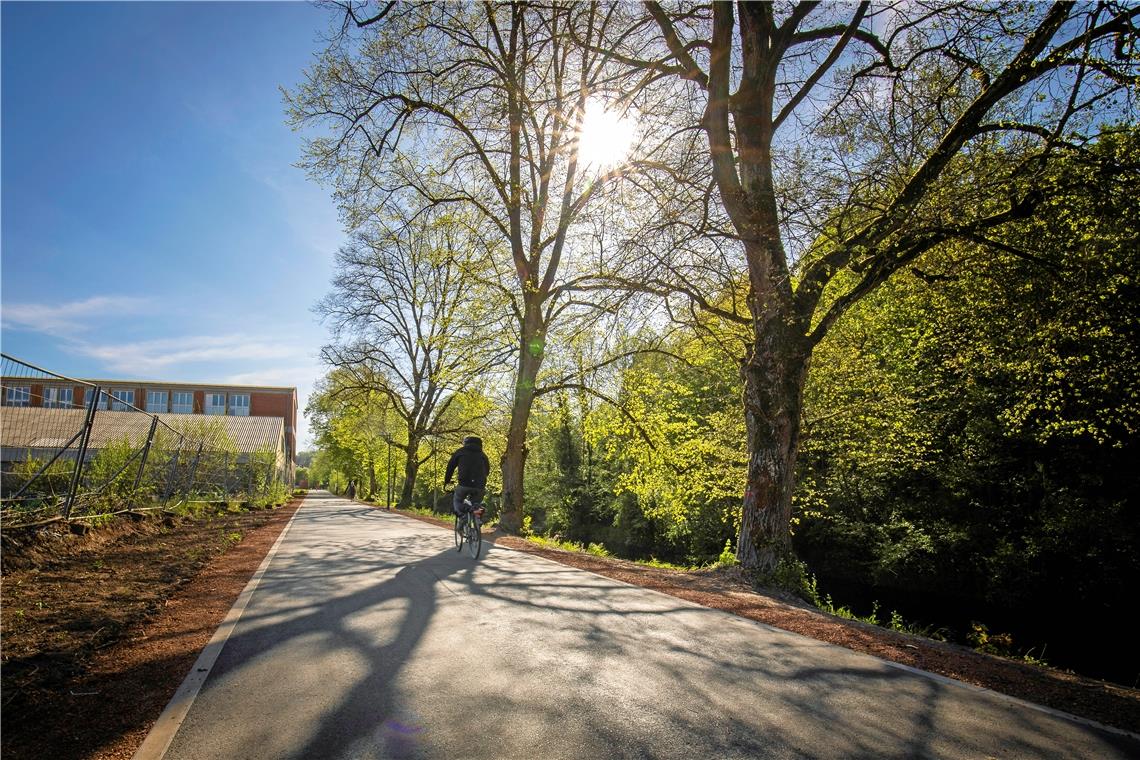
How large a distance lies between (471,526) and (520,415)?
7.78m

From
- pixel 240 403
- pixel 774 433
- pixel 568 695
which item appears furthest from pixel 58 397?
pixel 240 403

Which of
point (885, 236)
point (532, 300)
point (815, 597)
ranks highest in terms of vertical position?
point (532, 300)

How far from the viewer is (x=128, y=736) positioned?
321 centimetres

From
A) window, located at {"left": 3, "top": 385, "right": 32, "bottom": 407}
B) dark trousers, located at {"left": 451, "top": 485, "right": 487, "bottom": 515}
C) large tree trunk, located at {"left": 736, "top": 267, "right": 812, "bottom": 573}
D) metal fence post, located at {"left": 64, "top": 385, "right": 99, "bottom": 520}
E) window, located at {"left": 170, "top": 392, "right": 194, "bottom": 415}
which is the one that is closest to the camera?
window, located at {"left": 3, "top": 385, "right": 32, "bottom": 407}

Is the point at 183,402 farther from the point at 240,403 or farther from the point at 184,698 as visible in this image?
the point at 184,698

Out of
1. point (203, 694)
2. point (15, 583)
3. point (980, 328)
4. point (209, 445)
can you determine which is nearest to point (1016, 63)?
point (980, 328)

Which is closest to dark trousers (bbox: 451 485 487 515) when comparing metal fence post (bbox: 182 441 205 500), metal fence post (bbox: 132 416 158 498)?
metal fence post (bbox: 132 416 158 498)

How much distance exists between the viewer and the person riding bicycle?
11.1m

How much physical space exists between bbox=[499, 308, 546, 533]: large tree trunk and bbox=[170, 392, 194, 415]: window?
63707 millimetres

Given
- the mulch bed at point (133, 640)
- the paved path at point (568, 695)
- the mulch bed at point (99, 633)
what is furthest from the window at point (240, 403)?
the paved path at point (568, 695)

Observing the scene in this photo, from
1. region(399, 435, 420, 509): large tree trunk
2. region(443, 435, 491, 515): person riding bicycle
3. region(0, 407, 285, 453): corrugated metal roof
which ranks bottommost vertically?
region(399, 435, 420, 509): large tree trunk

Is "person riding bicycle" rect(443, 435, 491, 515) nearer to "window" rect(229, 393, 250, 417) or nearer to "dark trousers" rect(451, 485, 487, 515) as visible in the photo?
"dark trousers" rect(451, 485, 487, 515)

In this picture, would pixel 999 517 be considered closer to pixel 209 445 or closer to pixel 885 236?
pixel 885 236

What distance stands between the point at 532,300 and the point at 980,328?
39.0 feet
